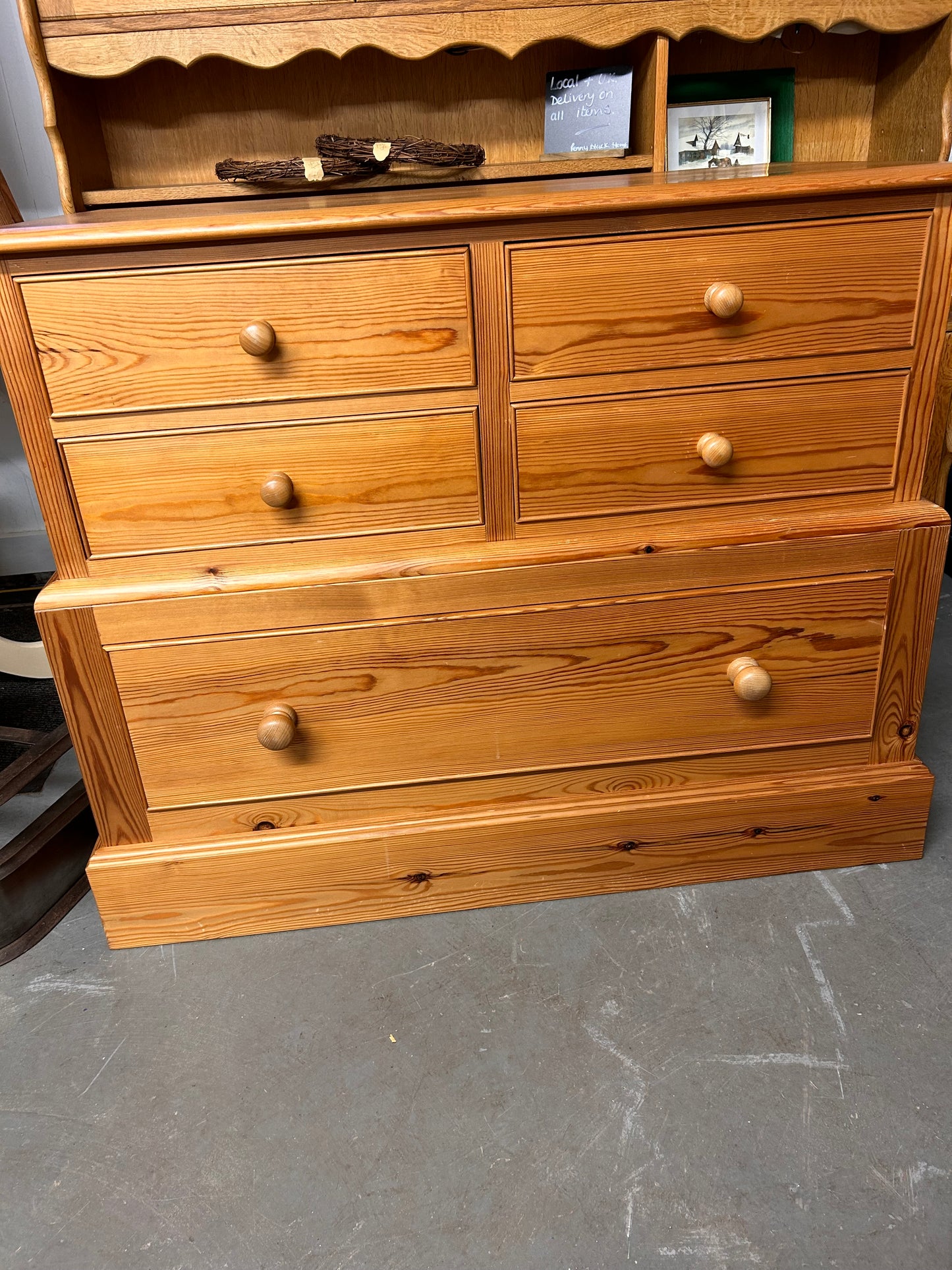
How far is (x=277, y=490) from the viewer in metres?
1.11

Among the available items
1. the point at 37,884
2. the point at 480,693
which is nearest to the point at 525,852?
the point at 480,693

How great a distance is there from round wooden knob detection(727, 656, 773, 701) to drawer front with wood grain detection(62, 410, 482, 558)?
43 centimetres

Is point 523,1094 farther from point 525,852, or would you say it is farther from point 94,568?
point 94,568

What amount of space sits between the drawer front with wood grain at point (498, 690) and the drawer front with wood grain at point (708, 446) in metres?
0.14

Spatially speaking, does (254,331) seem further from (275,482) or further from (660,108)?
(660,108)

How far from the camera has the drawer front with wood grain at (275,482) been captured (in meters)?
1.11

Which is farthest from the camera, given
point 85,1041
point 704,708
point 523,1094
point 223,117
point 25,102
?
point 25,102

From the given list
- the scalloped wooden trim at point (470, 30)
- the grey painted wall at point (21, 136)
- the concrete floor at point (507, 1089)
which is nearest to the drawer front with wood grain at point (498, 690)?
the concrete floor at point (507, 1089)

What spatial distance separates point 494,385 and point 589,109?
0.68 metres

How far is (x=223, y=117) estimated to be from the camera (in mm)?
1511

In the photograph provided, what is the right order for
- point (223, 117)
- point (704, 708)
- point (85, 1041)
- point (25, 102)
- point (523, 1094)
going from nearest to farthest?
point (523, 1094), point (85, 1041), point (704, 708), point (223, 117), point (25, 102)

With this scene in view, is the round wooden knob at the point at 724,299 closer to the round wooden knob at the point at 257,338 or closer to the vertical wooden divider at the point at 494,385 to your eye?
the vertical wooden divider at the point at 494,385

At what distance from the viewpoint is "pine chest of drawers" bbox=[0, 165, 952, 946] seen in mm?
1057

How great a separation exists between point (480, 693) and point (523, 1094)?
506mm
